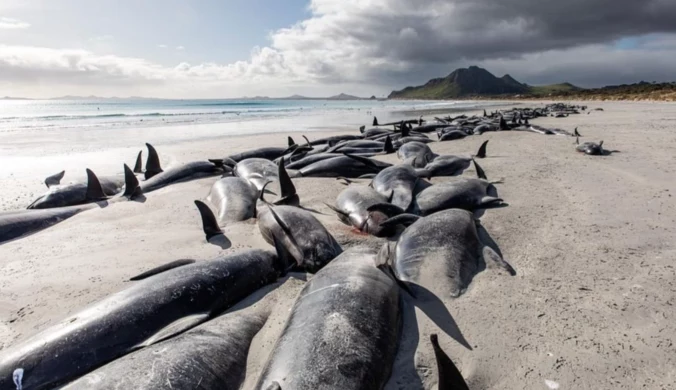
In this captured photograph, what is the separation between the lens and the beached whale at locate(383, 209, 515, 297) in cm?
337

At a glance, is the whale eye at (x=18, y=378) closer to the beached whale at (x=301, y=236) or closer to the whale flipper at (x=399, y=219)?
the beached whale at (x=301, y=236)

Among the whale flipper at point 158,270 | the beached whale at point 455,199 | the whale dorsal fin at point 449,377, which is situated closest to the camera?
the whale dorsal fin at point 449,377

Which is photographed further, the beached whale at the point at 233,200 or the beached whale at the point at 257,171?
the beached whale at the point at 257,171

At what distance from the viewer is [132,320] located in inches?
109

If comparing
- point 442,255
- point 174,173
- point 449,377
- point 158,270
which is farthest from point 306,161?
point 449,377

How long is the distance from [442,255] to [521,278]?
0.68 m

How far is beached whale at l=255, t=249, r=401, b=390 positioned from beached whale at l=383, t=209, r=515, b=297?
0.40m

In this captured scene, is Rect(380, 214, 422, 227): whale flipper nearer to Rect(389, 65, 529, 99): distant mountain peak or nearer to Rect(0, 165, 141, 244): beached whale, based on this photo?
Rect(0, 165, 141, 244): beached whale

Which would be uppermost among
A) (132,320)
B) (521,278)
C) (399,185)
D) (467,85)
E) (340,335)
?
(467,85)

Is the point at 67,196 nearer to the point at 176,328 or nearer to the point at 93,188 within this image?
the point at 93,188

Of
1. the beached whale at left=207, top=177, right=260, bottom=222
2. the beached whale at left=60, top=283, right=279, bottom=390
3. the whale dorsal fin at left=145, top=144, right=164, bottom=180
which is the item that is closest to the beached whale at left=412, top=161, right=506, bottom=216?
the beached whale at left=207, top=177, right=260, bottom=222

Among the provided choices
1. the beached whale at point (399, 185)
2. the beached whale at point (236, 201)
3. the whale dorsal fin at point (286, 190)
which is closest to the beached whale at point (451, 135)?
the beached whale at point (399, 185)

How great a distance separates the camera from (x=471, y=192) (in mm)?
5398

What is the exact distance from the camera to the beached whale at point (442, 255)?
3.37 metres
